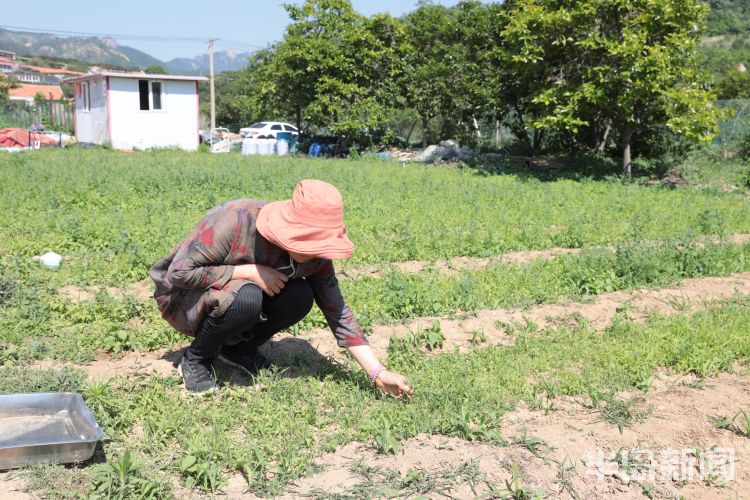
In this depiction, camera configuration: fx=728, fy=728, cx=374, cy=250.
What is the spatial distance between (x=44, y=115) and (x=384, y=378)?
30213 mm

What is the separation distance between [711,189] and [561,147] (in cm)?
597

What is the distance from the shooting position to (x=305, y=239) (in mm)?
3256

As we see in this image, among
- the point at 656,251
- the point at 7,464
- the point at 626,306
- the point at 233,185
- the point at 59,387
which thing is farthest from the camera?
the point at 233,185

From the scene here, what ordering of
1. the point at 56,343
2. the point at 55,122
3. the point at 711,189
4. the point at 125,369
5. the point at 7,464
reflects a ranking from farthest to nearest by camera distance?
the point at 55,122 < the point at 711,189 < the point at 56,343 < the point at 125,369 < the point at 7,464

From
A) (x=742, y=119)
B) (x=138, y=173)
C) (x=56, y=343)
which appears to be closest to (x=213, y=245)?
(x=56, y=343)

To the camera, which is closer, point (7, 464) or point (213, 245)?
point (7, 464)

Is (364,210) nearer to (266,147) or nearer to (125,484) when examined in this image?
(125,484)

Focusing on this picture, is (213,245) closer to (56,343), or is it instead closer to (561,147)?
(56,343)

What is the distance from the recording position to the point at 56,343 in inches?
171

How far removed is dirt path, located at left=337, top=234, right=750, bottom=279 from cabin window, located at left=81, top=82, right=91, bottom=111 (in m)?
21.6

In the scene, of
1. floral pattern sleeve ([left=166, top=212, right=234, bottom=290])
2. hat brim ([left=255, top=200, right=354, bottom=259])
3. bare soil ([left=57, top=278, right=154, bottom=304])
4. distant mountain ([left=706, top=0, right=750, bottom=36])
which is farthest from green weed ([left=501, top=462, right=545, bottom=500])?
distant mountain ([left=706, top=0, right=750, bottom=36])

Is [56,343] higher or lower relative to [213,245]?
lower

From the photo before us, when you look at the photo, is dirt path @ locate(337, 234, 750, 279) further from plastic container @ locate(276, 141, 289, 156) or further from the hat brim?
plastic container @ locate(276, 141, 289, 156)

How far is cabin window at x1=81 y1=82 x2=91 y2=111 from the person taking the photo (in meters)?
25.3
